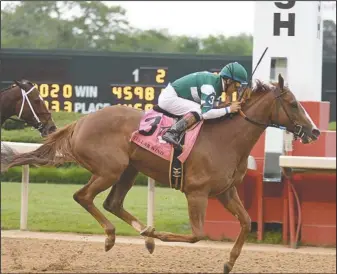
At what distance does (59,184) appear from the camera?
42.9 ft

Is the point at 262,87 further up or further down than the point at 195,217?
further up

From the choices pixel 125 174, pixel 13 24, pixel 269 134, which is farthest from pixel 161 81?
pixel 13 24

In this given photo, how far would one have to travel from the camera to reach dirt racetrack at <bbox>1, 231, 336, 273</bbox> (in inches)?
286

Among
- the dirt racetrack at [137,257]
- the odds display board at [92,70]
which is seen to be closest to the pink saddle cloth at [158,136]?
the dirt racetrack at [137,257]

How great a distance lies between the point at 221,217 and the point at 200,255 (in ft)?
3.39

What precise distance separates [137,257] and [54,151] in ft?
6.14

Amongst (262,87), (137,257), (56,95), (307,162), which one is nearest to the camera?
(262,87)

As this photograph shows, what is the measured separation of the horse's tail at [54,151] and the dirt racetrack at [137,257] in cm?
111

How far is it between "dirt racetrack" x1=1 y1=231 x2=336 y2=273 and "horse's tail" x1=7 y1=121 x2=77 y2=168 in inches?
43.8

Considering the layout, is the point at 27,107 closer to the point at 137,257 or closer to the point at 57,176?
the point at 137,257

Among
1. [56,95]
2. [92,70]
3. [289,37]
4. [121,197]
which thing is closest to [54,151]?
[121,197]

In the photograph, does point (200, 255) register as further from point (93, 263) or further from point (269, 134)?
point (269, 134)

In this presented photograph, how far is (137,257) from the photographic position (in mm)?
7746

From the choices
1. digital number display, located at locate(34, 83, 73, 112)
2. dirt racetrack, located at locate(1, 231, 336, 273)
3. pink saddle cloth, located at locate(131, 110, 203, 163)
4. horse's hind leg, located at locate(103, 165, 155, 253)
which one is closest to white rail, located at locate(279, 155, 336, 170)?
dirt racetrack, located at locate(1, 231, 336, 273)
